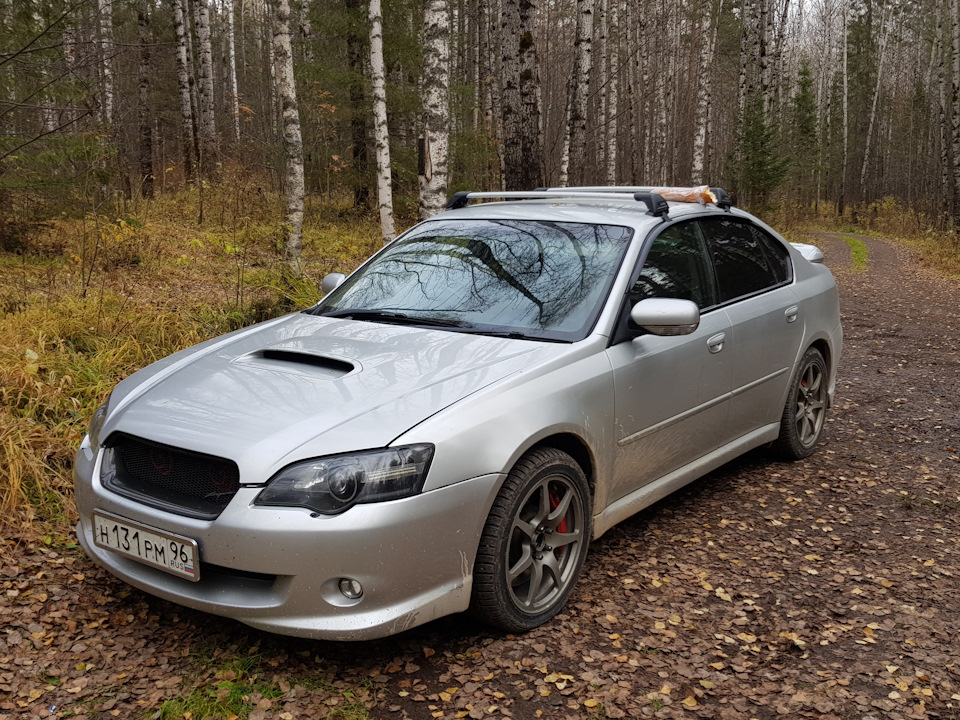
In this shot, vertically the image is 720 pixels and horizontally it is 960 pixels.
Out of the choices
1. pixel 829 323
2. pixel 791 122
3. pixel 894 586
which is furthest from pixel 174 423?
pixel 791 122

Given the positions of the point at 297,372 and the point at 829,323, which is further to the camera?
the point at 829,323

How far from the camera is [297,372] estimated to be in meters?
3.40

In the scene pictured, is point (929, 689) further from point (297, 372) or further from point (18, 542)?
point (18, 542)

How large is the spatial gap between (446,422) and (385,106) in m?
11.2

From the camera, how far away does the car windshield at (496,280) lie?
3.79 m

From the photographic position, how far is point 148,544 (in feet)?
9.75

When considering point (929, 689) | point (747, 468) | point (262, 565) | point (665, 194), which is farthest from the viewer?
point (747, 468)

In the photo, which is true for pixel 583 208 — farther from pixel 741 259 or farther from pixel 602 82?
pixel 602 82

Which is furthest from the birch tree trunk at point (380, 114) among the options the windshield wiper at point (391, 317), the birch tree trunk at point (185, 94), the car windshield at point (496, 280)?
the windshield wiper at point (391, 317)

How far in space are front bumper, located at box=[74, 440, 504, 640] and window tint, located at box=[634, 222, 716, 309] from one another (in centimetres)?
160

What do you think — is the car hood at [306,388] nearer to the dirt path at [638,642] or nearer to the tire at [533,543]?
the tire at [533,543]

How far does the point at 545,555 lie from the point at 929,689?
4.91 ft

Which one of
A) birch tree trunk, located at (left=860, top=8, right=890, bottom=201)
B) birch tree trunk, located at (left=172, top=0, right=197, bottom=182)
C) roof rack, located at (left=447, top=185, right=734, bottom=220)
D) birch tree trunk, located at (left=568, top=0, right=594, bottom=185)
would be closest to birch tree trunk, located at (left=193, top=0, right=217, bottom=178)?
birch tree trunk, located at (left=172, top=0, right=197, bottom=182)

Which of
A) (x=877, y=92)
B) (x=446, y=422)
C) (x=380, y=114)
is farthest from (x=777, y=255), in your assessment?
(x=877, y=92)
